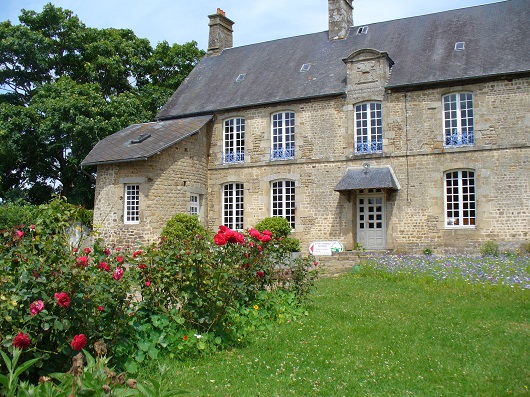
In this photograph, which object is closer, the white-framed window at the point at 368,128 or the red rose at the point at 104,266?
the red rose at the point at 104,266

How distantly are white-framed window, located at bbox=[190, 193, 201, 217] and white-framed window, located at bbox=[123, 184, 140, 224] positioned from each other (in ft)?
6.22

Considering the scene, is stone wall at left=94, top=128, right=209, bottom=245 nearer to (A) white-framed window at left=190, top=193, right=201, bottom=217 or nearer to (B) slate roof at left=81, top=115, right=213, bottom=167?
(A) white-framed window at left=190, top=193, right=201, bottom=217

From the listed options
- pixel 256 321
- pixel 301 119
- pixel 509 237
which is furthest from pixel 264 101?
pixel 256 321

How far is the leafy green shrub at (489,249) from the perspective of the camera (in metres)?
A: 14.5

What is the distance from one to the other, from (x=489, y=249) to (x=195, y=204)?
9.86 m

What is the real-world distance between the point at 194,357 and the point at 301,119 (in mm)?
13465

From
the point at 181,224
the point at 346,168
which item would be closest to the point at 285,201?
the point at 346,168

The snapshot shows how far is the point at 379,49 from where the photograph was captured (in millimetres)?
18516

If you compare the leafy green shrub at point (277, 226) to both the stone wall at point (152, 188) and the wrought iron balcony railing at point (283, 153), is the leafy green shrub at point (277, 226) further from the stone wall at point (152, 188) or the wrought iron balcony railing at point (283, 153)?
the stone wall at point (152, 188)

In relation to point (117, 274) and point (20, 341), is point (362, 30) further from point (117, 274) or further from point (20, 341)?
point (20, 341)

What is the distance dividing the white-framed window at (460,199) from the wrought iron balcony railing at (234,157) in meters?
7.09

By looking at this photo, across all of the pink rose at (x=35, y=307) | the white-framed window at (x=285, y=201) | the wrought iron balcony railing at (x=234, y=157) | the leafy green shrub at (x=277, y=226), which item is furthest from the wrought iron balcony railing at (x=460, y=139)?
the pink rose at (x=35, y=307)

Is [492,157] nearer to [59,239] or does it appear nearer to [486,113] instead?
[486,113]

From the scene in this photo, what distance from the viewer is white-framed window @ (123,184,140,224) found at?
1795cm
